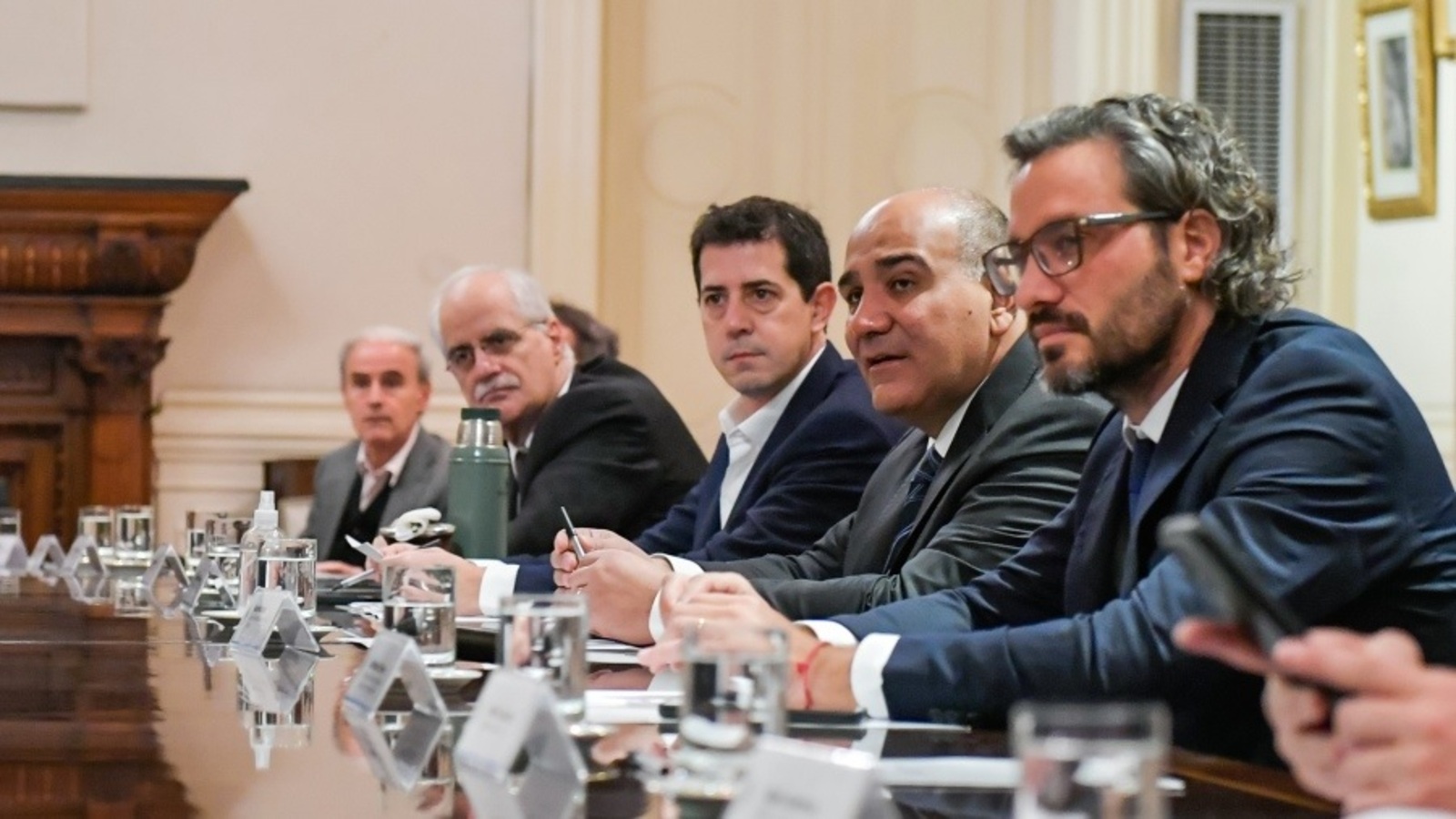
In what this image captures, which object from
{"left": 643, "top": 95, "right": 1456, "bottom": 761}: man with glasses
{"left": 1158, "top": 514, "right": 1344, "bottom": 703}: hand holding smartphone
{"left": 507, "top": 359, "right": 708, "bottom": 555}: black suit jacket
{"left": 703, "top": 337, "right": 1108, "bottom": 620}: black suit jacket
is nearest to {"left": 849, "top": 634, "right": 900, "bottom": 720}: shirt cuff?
{"left": 643, "top": 95, "right": 1456, "bottom": 761}: man with glasses

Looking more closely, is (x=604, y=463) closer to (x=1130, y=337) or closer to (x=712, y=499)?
(x=712, y=499)

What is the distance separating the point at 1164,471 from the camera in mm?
2363

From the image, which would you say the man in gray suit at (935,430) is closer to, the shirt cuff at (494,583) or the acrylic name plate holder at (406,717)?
the shirt cuff at (494,583)

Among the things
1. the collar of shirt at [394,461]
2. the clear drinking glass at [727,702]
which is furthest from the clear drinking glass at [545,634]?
the collar of shirt at [394,461]

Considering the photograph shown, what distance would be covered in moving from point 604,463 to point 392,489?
51.0 inches

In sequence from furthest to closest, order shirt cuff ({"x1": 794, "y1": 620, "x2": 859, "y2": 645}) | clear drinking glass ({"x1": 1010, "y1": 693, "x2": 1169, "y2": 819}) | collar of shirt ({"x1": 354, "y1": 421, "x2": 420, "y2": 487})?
collar of shirt ({"x1": 354, "y1": 421, "x2": 420, "y2": 487}), shirt cuff ({"x1": 794, "y1": 620, "x2": 859, "y2": 645}), clear drinking glass ({"x1": 1010, "y1": 693, "x2": 1169, "y2": 819})

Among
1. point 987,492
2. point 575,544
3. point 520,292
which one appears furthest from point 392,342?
point 987,492

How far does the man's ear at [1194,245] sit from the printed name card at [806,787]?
56.6 inches

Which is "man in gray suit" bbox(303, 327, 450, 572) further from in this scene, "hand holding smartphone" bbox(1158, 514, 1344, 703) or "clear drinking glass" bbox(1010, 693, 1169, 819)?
"clear drinking glass" bbox(1010, 693, 1169, 819)

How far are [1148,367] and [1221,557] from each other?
3.93 feet

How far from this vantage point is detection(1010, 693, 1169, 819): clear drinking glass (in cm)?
103

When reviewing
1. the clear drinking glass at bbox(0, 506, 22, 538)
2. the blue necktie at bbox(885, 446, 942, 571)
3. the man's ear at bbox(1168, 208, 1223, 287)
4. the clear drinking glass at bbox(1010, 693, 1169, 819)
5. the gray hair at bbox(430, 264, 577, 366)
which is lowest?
the clear drinking glass at bbox(0, 506, 22, 538)

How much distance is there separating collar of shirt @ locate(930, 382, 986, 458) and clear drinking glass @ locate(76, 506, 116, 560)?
232 cm

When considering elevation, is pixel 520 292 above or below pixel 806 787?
above
